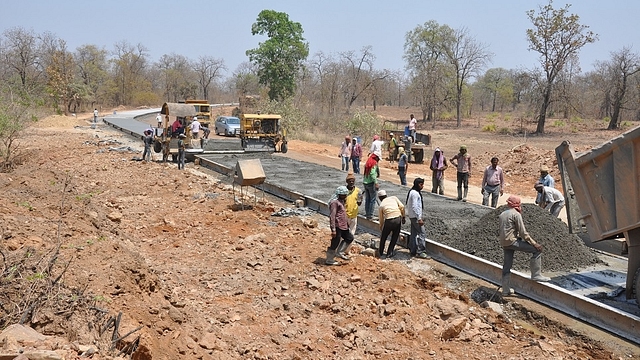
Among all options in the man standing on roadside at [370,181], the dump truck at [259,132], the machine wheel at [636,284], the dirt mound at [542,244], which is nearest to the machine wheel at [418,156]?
the dump truck at [259,132]

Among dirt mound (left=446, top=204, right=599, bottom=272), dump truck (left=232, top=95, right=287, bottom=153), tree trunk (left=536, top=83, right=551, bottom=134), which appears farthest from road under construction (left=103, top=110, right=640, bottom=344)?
tree trunk (left=536, top=83, right=551, bottom=134)

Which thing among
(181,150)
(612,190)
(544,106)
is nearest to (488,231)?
(612,190)

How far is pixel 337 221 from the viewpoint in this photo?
851 cm

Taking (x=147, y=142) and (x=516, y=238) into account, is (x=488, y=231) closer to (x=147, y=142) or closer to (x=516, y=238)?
(x=516, y=238)

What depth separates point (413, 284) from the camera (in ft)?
25.7

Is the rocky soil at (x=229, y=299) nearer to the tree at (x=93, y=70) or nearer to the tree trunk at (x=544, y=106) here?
the tree trunk at (x=544, y=106)

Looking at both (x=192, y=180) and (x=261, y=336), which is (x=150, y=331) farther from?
(x=192, y=180)

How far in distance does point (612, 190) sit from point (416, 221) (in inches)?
123

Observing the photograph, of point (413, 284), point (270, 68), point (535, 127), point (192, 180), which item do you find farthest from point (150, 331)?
point (535, 127)

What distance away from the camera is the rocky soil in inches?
200

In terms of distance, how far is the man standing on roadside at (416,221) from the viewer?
8.76 meters

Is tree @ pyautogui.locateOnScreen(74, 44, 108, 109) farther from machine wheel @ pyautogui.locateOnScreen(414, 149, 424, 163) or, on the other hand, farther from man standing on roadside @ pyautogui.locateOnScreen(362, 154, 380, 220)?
man standing on roadside @ pyautogui.locateOnScreen(362, 154, 380, 220)

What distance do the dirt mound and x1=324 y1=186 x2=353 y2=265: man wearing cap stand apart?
209cm

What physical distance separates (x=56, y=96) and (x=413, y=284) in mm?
52100
